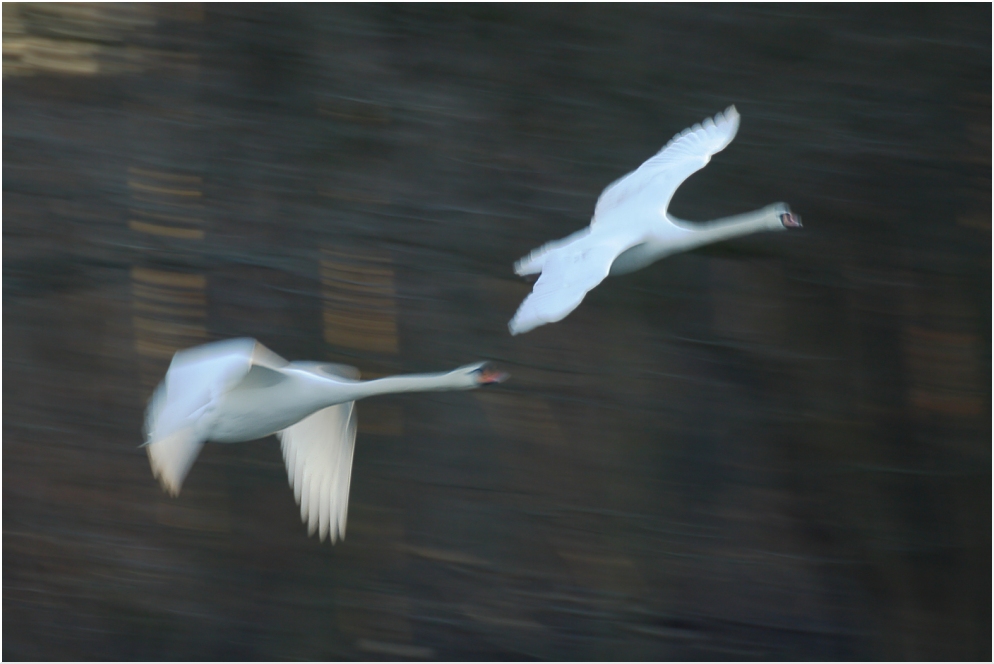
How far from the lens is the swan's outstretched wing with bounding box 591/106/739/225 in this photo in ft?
11.7

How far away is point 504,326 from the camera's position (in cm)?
436

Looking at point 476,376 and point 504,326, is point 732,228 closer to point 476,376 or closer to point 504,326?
point 476,376

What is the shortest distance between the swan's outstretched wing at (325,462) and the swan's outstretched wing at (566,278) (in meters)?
0.77

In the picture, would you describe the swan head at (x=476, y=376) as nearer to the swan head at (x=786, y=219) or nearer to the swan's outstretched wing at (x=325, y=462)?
the swan's outstretched wing at (x=325, y=462)

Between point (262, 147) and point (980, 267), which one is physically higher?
point (980, 267)

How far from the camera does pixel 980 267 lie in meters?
4.10

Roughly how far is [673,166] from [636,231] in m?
0.44

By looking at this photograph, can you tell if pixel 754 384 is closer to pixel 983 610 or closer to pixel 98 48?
pixel 983 610

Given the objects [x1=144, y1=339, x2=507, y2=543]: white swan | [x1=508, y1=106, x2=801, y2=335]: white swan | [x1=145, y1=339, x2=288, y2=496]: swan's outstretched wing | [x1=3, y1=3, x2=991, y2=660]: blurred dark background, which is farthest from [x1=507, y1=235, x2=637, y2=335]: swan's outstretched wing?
[x1=3, y1=3, x2=991, y2=660]: blurred dark background

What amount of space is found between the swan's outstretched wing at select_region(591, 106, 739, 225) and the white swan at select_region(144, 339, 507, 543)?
3.13ft

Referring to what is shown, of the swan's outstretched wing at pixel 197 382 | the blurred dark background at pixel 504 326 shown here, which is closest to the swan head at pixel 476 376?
the swan's outstretched wing at pixel 197 382

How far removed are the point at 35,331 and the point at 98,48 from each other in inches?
51.4

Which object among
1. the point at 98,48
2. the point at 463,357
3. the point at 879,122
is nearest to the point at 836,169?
the point at 879,122

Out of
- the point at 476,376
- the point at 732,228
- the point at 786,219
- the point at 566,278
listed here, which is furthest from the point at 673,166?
the point at 476,376
